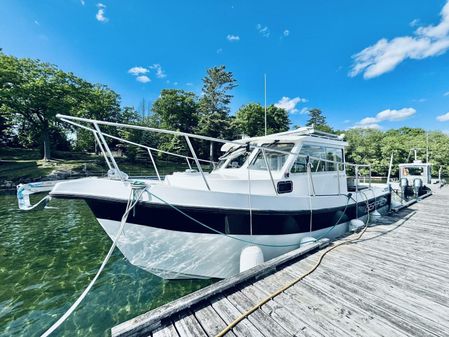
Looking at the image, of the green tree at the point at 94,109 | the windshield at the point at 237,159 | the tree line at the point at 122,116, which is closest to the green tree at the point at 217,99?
the tree line at the point at 122,116

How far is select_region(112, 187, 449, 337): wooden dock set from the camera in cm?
240

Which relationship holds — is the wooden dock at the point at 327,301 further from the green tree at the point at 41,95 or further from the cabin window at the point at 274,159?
the green tree at the point at 41,95

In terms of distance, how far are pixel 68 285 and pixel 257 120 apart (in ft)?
120

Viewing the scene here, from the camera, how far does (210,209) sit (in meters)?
3.92

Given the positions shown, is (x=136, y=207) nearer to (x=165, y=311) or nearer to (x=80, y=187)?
(x=80, y=187)

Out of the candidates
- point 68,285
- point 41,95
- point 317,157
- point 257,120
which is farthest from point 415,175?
Answer: point 41,95

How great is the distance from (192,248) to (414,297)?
3.31 meters

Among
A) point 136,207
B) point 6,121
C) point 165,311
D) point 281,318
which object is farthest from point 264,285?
point 6,121

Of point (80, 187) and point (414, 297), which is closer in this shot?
point (414, 297)

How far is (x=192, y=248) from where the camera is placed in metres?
4.05

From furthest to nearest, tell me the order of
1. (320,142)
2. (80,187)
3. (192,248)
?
(320,142) → (192,248) → (80,187)

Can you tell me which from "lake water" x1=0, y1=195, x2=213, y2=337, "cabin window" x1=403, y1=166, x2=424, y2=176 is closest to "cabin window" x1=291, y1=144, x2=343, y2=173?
"lake water" x1=0, y1=195, x2=213, y2=337

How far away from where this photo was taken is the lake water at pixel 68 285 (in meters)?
3.74

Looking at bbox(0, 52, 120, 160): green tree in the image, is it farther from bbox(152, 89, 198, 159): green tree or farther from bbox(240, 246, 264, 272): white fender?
bbox(240, 246, 264, 272): white fender
